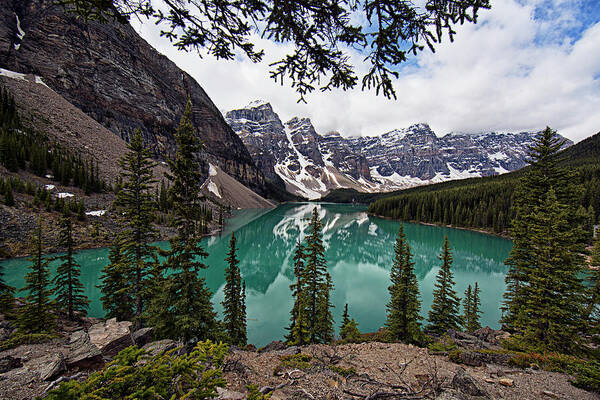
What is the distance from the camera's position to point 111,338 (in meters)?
6.41

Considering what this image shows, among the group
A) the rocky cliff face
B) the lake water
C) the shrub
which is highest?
the rocky cliff face

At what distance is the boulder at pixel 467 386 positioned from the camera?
410cm

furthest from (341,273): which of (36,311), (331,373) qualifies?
(36,311)

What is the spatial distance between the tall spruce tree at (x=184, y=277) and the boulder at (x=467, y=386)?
8624 millimetres

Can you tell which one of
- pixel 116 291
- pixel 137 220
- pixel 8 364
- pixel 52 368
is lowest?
pixel 116 291

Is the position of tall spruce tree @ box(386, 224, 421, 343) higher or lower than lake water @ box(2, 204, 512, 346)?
higher

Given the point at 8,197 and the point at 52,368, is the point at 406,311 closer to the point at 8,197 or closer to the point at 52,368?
the point at 52,368

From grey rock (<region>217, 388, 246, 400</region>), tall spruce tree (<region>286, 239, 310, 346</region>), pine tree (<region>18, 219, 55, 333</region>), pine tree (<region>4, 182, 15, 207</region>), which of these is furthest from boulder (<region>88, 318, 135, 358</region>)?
pine tree (<region>4, 182, 15, 207</region>)

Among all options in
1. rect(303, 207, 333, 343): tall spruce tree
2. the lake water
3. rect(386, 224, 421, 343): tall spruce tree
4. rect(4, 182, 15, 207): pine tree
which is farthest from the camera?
rect(4, 182, 15, 207): pine tree

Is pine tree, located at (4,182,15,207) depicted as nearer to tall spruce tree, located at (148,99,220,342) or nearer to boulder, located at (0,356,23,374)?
tall spruce tree, located at (148,99,220,342)

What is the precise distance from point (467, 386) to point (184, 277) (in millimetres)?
9539

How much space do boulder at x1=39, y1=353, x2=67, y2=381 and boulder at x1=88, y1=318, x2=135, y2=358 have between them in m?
2.01

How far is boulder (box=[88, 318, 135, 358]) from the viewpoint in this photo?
6082 mm

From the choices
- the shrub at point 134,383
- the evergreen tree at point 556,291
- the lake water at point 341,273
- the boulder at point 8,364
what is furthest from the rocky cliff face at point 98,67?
the evergreen tree at point 556,291
